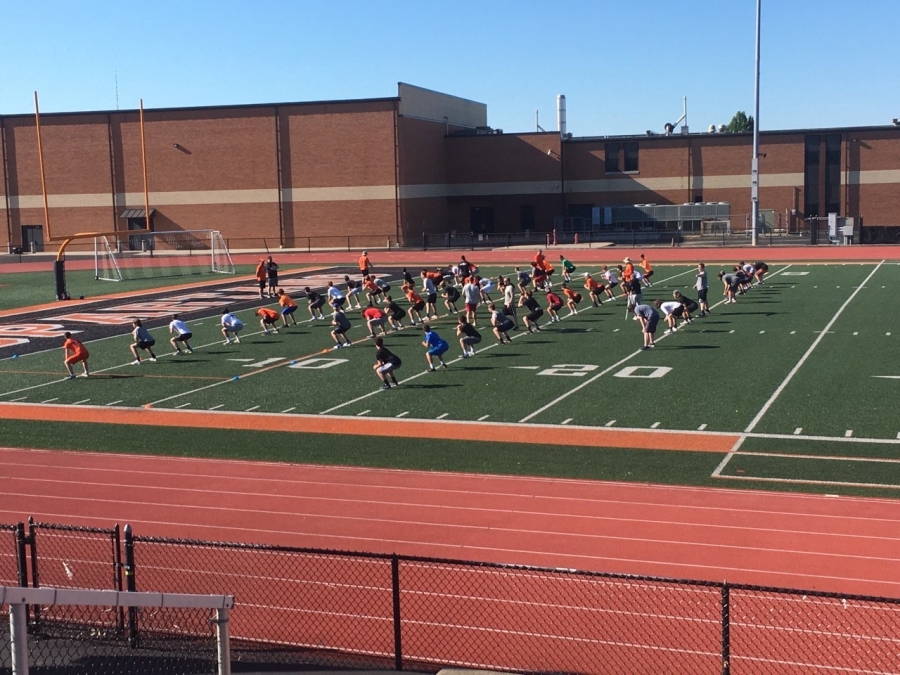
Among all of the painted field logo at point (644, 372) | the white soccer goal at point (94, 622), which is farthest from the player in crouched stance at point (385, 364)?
the white soccer goal at point (94, 622)

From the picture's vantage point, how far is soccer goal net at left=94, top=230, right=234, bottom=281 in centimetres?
5425

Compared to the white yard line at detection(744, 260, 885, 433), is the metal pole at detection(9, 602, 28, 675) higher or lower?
higher

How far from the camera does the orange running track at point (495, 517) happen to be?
38.9 ft

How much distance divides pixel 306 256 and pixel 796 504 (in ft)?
171

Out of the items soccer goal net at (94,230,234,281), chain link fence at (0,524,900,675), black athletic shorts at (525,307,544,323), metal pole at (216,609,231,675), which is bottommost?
chain link fence at (0,524,900,675)

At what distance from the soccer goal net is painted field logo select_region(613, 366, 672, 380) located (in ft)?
102

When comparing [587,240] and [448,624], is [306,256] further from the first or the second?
[448,624]

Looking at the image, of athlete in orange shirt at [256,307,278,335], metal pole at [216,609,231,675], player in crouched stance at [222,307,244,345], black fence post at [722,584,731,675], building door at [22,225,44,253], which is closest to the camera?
metal pole at [216,609,231,675]

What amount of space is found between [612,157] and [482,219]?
1046 cm

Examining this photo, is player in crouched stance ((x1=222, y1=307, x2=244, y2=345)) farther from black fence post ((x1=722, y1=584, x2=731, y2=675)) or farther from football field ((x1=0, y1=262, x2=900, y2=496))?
black fence post ((x1=722, y1=584, x2=731, y2=675))

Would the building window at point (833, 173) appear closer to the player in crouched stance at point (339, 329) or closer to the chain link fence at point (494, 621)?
the player in crouched stance at point (339, 329)

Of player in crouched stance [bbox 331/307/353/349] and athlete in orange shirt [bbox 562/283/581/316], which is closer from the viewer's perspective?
player in crouched stance [bbox 331/307/353/349]

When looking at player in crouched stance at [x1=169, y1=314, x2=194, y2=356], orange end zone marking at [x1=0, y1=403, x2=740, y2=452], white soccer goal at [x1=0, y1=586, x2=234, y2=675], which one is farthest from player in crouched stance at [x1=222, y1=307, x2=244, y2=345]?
white soccer goal at [x1=0, y1=586, x2=234, y2=675]

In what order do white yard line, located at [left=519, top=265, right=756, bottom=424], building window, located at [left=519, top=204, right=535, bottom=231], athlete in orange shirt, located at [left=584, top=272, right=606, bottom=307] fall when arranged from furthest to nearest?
building window, located at [left=519, top=204, right=535, bottom=231] < athlete in orange shirt, located at [left=584, top=272, right=606, bottom=307] < white yard line, located at [left=519, top=265, right=756, bottom=424]
